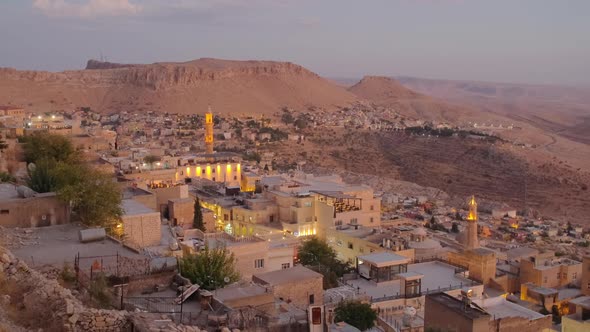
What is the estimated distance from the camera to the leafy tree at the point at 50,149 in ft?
57.8

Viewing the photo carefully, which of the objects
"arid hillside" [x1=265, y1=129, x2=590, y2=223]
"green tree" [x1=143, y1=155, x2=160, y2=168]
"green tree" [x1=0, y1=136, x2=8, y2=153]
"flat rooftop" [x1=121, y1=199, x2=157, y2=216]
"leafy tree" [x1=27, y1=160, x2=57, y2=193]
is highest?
"green tree" [x1=0, y1=136, x2=8, y2=153]

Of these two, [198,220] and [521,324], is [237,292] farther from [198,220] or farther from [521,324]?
[198,220]

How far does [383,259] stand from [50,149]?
33.9 feet

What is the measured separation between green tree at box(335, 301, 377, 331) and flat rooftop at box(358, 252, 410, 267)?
14.7 feet

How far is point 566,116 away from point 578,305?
146 meters

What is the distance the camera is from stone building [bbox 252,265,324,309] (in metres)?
11.9

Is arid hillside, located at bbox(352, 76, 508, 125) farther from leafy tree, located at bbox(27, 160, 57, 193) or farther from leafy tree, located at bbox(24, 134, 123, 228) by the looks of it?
leafy tree, located at bbox(27, 160, 57, 193)

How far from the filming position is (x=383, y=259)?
16062 millimetres

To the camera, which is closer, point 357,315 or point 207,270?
point 207,270

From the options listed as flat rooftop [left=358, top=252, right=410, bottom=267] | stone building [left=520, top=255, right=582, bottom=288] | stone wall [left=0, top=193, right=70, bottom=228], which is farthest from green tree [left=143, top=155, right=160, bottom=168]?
stone building [left=520, top=255, right=582, bottom=288]

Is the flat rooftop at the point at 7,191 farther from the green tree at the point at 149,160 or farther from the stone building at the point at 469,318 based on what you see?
the green tree at the point at 149,160

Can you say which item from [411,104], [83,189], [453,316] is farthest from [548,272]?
[411,104]

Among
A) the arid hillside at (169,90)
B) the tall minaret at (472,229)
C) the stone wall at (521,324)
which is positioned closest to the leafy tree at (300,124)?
the arid hillside at (169,90)

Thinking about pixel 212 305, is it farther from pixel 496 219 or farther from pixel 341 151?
pixel 341 151
